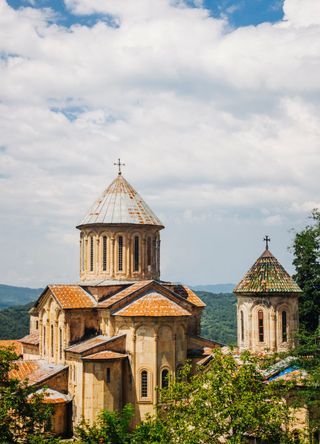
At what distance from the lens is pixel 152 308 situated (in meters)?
29.2

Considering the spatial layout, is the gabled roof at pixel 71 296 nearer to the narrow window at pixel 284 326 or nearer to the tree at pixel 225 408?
the narrow window at pixel 284 326

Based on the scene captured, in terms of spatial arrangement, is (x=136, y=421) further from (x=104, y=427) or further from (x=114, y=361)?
(x=104, y=427)

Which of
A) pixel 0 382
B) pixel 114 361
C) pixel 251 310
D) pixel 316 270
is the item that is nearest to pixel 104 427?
Result: pixel 0 382

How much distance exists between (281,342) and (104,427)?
10.7 meters

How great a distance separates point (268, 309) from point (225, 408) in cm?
1101

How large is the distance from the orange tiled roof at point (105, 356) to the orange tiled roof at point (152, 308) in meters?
1.96

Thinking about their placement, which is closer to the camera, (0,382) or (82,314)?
(0,382)

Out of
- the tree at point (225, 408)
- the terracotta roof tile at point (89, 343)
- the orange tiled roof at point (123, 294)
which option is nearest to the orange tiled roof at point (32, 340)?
the terracotta roof tile at point (89, 343)

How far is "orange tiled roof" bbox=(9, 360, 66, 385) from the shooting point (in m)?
30.4

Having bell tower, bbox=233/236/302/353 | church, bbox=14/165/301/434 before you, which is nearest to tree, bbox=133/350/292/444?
bell tower, bbox=233/236/302/353

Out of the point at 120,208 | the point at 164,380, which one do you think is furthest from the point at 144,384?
the point at 120,208

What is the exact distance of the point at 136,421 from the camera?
94.1 ft

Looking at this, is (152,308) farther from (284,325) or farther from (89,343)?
(284,325)

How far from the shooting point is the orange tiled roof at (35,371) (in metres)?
30.4
